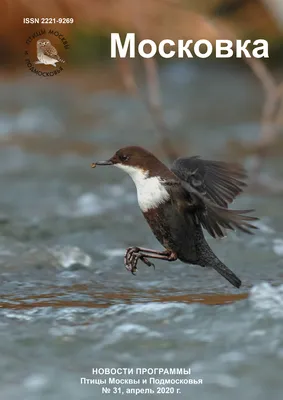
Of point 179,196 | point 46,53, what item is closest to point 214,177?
point 179,196

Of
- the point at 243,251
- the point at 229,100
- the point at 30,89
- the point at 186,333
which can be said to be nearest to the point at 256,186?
the point at 243,251

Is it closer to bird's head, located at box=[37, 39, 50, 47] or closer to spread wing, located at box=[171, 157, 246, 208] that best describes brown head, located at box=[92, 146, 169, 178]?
spread wing, located at box=[171, 157, 246, 208]

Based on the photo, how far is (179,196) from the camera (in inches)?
165

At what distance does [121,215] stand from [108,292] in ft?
7.35

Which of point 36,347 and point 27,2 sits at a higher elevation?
point 27,2

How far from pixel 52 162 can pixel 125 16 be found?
13.3ft

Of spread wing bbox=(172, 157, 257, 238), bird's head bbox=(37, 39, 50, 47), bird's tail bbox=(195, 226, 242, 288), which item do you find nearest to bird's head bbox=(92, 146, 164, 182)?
spread wing bbox=(172, 157, 257, 238)

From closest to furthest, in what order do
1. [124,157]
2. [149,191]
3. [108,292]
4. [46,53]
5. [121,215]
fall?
[149,191] → [124,157] → [108,292] → [46,53] → [121,215]

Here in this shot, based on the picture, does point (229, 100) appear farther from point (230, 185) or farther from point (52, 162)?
point (230, 185)

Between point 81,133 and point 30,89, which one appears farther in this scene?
point 30,89

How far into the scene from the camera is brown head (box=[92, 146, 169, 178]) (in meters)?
4.16

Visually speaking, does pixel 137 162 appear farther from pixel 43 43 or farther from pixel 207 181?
pixel 43 43

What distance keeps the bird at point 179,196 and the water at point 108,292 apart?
20 cm

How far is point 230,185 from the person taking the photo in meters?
4.32
